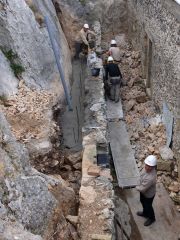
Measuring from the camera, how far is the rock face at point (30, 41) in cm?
781

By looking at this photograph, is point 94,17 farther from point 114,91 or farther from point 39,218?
point 39,218

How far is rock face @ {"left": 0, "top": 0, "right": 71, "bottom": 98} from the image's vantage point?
7809 millimetres

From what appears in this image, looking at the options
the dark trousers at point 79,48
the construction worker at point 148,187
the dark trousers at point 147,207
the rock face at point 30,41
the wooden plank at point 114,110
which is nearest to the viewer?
the construction worker at point 148,187

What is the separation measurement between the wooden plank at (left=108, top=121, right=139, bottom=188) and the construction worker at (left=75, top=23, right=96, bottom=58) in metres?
2.88

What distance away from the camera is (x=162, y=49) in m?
9.27

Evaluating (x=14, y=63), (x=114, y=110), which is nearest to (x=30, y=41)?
(x=14, y=63)

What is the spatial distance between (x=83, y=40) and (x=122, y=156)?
4249 millimetres

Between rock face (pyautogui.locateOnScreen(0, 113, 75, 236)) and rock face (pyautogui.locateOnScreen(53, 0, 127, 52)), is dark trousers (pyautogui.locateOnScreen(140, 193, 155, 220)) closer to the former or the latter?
rock face (pyautogui.locateOnScreen(0, 113, 75, 236))

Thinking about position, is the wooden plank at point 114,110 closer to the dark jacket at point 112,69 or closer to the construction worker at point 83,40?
the dark jacket at point 112,69

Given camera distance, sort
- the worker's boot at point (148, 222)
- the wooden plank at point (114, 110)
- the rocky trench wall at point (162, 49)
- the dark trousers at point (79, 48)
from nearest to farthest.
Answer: the worker's boot at point (148, 222), the rocky trench wall at point (162, 49), the wooden plank at point (114, 110), the dark trousers at point (79, 48)

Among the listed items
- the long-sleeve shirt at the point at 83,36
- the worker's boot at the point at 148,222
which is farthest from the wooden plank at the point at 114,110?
the worker's boot at the point at 148,222

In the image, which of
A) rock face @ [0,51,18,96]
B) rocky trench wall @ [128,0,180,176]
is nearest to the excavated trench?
rocky trench wall @ [128,0,180,176]

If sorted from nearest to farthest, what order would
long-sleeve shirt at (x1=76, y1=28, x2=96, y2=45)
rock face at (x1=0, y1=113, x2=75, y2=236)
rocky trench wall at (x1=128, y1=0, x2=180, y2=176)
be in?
rock face at (x1=0, y1=113, x2=75, y2=236), rocky trench wall at (x1=128, y1=0, x2=180, y2=176), long-sleeve shirt at (x1=76, y1=28, x2=96, y2=45)

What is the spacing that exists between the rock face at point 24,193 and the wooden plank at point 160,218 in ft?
8.00
